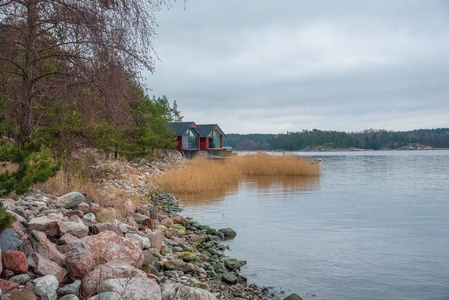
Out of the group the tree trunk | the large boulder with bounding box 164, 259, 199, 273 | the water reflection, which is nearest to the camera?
the tree trunk

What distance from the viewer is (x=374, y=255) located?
885 cm

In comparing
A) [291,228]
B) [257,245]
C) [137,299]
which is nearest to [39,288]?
[137,299]

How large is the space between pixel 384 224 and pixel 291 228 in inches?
121

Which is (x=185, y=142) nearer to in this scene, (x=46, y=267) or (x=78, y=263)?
(x=78, y=263)

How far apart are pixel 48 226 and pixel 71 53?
2696 millimetres

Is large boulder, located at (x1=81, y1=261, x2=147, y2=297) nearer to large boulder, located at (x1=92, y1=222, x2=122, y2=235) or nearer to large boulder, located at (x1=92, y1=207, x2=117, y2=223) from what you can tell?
large boulder, located at (x1=92, y1=222, x2=122, y2=235)

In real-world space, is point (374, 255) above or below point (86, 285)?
below

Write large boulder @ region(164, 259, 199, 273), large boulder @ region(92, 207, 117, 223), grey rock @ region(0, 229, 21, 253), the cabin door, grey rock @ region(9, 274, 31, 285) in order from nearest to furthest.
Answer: grey rock @ region(9, 274, 31, 285) → grey rock @ region(0, 229, 21, 253) → large boulder @ region(164, 259, 199, 273) → large boulder @ region(92, 207, 117, 223) → the cabin door

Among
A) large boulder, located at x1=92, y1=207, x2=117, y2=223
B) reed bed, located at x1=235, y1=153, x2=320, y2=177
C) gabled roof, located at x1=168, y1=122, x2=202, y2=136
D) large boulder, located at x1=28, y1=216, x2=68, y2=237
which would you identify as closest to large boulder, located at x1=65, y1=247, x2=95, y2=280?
large boulder, located at x1=28, y1=216, x2=68, y2=237

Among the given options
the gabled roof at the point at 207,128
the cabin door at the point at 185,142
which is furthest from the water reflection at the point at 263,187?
the gabled roof at the point at 207,128

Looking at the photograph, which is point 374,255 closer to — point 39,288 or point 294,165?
point 39,288

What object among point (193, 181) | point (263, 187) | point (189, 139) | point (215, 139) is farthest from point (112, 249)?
point (215, 139)

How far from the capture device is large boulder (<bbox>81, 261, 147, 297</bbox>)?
4.32 metres

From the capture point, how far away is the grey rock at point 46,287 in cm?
398
